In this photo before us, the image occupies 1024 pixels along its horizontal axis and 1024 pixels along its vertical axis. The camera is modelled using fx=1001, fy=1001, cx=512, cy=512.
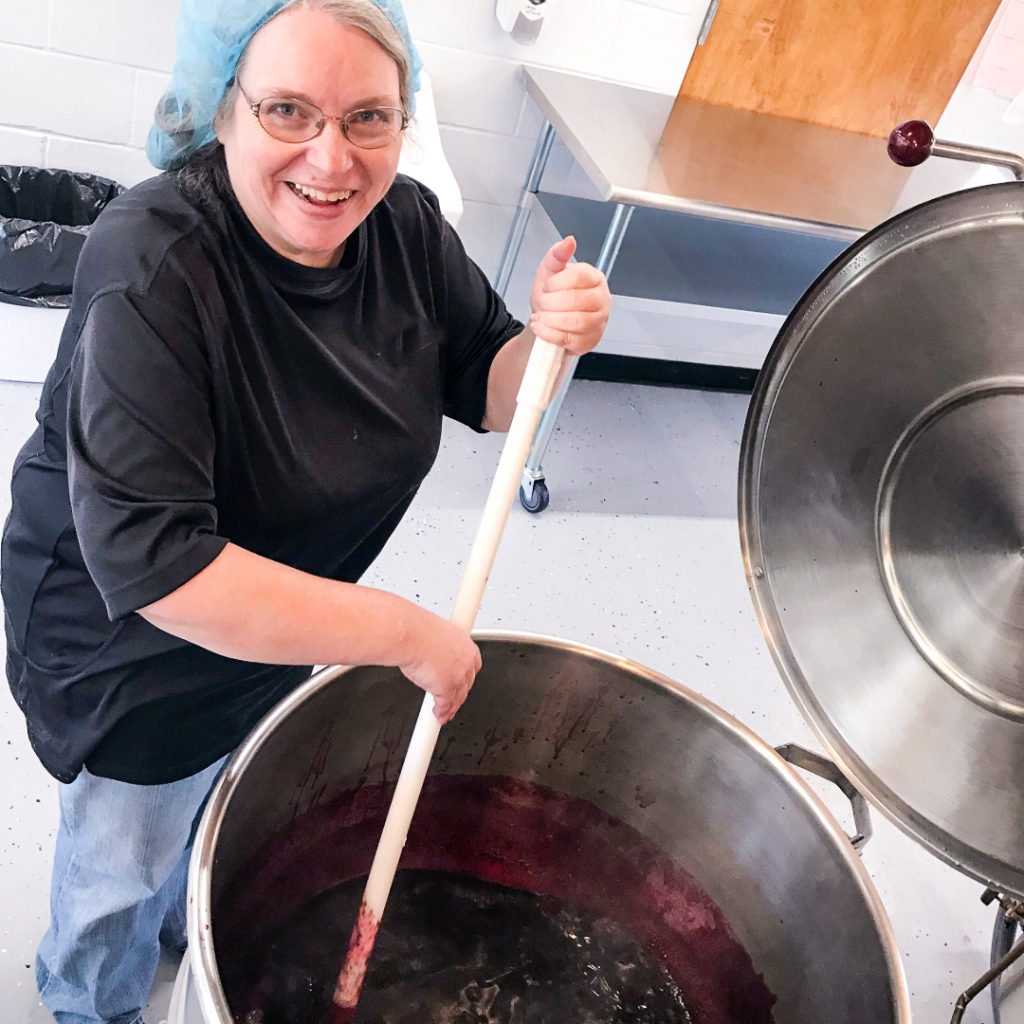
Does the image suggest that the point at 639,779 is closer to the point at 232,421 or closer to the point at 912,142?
the point at 232,421

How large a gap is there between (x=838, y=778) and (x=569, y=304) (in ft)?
1.61

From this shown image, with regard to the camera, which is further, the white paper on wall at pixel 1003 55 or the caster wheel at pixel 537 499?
the white paper on wall at pixel 1003 55

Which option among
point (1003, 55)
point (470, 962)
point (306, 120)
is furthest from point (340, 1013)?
point (1003, 55)

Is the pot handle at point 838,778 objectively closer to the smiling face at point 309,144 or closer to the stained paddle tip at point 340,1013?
the stained paddle tip at point 340,1013

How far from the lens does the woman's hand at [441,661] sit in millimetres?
836

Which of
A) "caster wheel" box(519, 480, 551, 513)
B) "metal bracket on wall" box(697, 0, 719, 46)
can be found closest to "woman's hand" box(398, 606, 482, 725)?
"caster wheel" box(519, 480, 551, 513)

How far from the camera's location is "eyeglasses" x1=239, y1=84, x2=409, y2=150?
0.84 m

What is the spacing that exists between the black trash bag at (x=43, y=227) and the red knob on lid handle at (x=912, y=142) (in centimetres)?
163

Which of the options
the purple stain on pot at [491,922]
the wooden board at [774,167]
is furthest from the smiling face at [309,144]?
the wooden board at [774,167]

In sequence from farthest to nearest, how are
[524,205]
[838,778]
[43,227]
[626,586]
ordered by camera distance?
[524,205] → [626,586] → [43,227] → [838,778]

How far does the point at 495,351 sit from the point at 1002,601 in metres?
0.59

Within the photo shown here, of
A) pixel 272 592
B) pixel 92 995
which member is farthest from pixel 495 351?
pixel 92 995

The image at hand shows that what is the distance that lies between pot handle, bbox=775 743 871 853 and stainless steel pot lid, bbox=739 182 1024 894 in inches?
1.8

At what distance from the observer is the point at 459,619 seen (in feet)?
2.85
